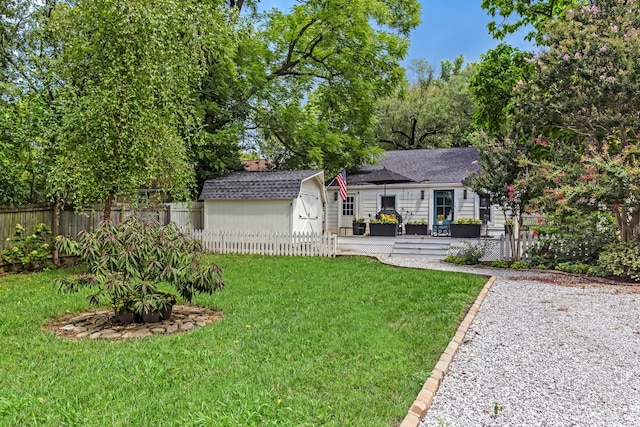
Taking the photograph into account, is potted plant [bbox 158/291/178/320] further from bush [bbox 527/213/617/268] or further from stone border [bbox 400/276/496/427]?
bush [bbox 527/213/617/268]

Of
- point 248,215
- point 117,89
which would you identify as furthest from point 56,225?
point 248,215

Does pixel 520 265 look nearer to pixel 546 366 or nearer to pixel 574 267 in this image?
pixel 574 267

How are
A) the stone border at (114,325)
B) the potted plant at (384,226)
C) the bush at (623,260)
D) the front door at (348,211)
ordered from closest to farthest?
1. the stone border at (114,325)
2. the bush at (623,260)
3. the potted plant at (384,226)
4. the front door at (348,211)

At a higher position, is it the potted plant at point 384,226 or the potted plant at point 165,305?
the potted plant at point 384,226

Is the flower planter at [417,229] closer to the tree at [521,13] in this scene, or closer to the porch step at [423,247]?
the porch step at [423,247]

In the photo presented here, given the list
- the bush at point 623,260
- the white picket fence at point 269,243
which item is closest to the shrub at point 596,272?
the bush at point 623,260

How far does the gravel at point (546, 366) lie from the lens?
2.96 m

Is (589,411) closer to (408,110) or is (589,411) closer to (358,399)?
(358,399)

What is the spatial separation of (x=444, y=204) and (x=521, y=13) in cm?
741

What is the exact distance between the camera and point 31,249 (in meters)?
9.05

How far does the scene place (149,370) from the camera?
342cm

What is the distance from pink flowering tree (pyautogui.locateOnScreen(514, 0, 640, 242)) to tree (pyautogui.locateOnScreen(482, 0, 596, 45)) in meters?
5.65

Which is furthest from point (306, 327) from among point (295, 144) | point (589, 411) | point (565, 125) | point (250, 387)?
point (295, 144)

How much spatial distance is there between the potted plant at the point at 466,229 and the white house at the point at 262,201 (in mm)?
4874
